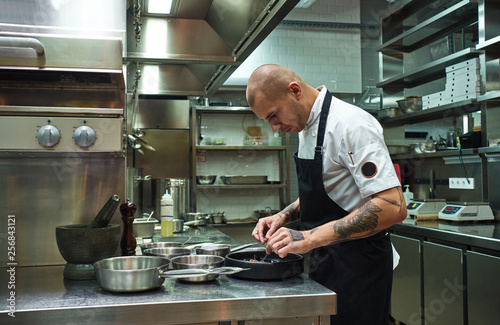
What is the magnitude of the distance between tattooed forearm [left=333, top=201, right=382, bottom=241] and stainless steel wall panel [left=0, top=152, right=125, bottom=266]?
3.60ft

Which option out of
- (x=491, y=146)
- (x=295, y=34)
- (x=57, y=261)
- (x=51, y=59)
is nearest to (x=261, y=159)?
(x=295, y=34)

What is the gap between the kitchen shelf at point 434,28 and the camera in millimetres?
4289

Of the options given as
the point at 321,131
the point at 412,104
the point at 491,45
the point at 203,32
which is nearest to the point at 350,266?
the point at 321,131

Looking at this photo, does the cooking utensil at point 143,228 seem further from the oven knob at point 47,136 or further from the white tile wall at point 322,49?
the white tile wall at point 322,49

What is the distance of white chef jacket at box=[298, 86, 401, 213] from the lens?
5.26 ft

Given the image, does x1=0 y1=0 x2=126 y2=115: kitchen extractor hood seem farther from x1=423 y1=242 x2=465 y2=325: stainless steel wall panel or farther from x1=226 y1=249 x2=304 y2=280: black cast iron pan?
x1=423 y1=242 x2=465 y2=325: stainless steel wall panel

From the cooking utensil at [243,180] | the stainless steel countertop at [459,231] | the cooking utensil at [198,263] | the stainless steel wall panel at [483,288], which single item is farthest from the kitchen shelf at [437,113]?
the cooking utensil at [198,263]

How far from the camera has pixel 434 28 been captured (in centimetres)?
480

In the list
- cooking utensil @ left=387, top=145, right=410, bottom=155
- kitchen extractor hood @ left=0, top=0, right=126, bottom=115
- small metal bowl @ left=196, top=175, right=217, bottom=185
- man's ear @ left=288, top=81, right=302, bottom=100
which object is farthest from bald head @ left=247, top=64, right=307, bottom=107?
small metal bowl @ left=196, top=175, right=217, bottom=185

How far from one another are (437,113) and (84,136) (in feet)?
13.2

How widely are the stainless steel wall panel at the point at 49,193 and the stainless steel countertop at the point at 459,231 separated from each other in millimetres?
2320

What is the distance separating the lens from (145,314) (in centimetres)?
131

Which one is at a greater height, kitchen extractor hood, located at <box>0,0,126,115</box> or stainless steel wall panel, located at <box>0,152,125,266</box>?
kitchen extractor hood, located at <box>0,0,126,115</box>

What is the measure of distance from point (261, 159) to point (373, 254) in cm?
487
